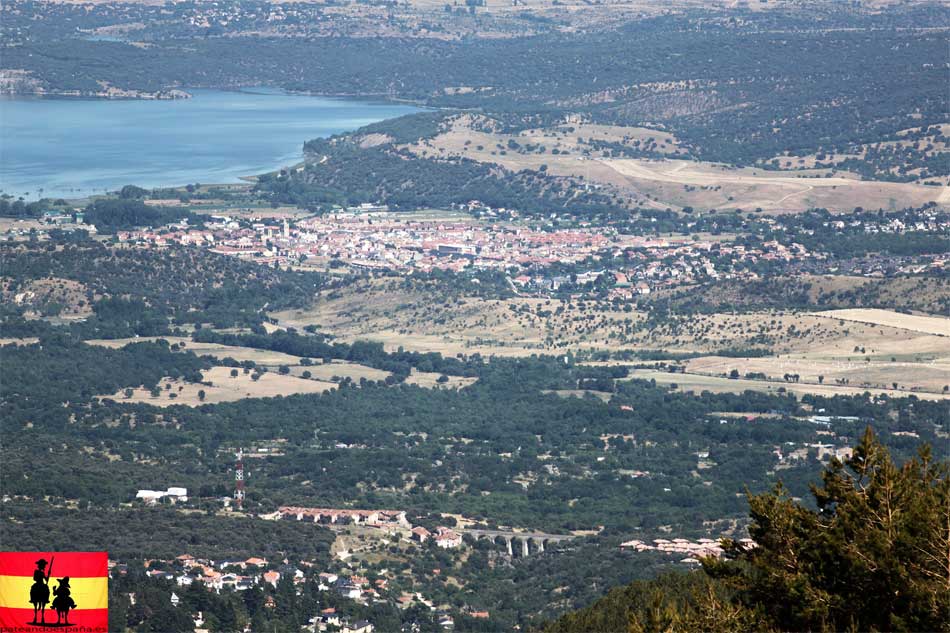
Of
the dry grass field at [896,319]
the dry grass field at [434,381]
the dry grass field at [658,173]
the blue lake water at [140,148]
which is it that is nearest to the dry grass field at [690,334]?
the dry grass field at [896,319]

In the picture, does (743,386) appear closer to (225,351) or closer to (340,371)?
(340,371)

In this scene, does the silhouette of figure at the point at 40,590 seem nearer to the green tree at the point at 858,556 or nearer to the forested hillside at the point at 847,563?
the forested hillside at the point at 847,563

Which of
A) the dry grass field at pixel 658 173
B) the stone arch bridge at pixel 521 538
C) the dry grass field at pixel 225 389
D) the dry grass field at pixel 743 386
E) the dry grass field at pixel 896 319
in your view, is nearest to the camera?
the stone arch bridge at pixel 521 538

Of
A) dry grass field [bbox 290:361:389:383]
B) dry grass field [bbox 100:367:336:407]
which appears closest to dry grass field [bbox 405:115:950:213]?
dry grass field [bbox 290:361:389:383]

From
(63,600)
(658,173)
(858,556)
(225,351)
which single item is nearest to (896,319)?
(225,351)

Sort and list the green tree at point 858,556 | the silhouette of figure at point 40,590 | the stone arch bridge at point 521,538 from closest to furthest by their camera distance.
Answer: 1. the silhouette of figure at point 40,590
2. the green tree at point 858,556
3. the stone arch bridge at point 521,538

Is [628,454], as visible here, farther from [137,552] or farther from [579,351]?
[137,552]

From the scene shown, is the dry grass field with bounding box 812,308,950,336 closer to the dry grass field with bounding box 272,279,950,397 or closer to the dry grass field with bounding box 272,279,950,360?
the dry grass field with bounding box 272,279,950,397
